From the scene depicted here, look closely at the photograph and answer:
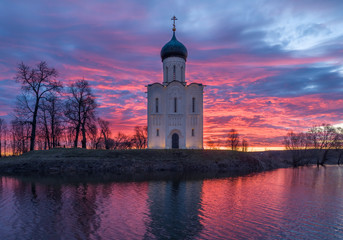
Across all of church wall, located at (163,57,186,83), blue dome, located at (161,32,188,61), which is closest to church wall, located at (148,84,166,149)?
church wall, located at (163,57,186,83)

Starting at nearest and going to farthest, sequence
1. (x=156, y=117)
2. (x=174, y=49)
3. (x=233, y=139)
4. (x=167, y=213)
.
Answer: (x=167, y=213), (x=156, y=117), (x=174, y=49), (x=233, y=139)

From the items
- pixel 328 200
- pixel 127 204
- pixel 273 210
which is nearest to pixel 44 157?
pixel 127 204

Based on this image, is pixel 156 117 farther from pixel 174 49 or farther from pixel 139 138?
pixel 139 138

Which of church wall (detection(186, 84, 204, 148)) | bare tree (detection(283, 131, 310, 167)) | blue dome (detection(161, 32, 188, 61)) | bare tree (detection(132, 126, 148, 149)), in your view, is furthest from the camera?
bare tree (detection(132, 126, 148, 149))

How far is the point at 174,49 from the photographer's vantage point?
43406 millimetres

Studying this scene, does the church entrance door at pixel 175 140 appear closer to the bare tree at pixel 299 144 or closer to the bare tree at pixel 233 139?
the bare tree at pixel 299 144

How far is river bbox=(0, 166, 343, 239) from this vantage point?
934 cm

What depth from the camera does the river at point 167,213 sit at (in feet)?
30.7

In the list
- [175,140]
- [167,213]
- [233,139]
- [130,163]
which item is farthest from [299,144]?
[167,213]

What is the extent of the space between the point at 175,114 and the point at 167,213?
1178 inches

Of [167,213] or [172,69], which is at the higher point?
[172,69]

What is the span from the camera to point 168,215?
38.1ft

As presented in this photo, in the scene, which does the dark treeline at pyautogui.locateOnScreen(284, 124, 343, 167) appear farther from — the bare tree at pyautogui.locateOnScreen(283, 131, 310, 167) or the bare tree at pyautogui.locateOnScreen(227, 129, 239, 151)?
the bare tree at pyautogui.locateOnScreen(227, 129, 239, 151)

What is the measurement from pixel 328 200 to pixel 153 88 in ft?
107
